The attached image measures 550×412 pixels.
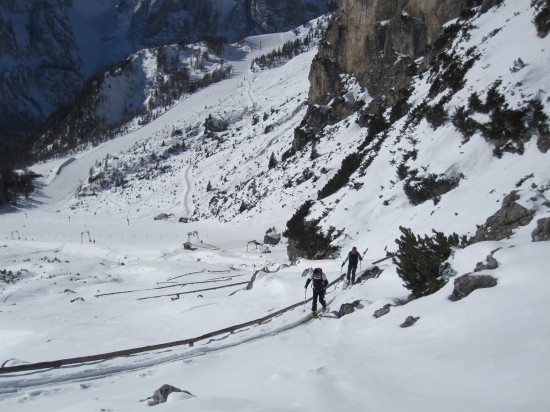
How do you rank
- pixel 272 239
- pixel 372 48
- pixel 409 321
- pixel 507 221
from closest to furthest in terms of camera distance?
pixel 409 321
pixel 507 221
pixel 272 239
pixel 372 48

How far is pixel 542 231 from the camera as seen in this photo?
8.45 metres

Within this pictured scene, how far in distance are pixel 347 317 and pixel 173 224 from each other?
47.2 meters

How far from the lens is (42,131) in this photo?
15700 cm

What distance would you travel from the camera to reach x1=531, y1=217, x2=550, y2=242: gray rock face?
833 centimetres

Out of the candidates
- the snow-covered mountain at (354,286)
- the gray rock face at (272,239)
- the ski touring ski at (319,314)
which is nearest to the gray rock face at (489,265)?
the snow-covered mountain at (354,286)

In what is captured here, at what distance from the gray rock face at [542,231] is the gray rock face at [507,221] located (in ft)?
4.36

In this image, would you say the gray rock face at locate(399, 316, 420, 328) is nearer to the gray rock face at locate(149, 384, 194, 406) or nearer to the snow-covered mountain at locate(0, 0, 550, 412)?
the snow-covered mountain at locate(0, 0, 550, 412)

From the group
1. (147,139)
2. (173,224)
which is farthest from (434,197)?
(147,139)

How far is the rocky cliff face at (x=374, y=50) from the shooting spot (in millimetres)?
36375

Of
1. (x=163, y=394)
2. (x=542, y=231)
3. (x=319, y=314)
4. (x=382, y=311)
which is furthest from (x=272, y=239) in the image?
(x=163, y=394)

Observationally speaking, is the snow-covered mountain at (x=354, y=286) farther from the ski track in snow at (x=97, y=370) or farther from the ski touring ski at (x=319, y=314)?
the ski touring ski at (x=319, y=314)

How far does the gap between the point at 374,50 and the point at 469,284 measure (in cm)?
4235

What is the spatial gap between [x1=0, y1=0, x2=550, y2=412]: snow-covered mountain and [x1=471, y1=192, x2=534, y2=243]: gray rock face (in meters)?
0.04

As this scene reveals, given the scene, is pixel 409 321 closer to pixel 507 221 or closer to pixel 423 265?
pixel 423 265
